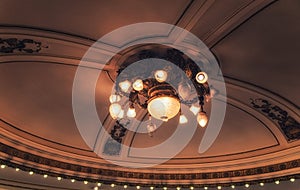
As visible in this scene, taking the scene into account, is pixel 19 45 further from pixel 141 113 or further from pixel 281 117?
pixel 281 117

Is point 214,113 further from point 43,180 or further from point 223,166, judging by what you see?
point 43,180

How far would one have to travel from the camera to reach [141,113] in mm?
6469

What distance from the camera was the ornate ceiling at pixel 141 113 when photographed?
13.3 feet

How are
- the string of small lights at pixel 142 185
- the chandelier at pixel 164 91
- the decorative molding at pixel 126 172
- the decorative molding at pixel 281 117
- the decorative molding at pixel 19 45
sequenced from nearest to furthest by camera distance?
the chandelier at pixel 164 91 → the decorative molding at pixel 19 45 → the decorative molding at pixel 281 117 → the decorative molding at pixel 126 172 → the string of small lights at pixel 142 185

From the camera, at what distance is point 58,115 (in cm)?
634

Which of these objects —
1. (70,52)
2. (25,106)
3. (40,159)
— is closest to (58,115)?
(25,106)

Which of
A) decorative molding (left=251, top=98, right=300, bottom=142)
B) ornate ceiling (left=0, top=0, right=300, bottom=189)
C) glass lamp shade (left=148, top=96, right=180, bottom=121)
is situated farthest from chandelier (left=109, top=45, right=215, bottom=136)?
decorative molding (left=251, top=98, right=300, bottom=142)

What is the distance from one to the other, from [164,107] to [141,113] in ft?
7.75

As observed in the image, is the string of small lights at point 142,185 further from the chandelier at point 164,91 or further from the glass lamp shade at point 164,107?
the glass lamp shade at point 164,107

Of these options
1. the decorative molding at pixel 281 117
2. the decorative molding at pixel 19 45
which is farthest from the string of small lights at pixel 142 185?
the decorative molding at pixel 19 45

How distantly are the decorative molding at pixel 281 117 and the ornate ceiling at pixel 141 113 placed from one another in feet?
0.06

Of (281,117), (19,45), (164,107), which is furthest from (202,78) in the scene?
(281,117)

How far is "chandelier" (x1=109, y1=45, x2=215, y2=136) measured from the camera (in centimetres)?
422

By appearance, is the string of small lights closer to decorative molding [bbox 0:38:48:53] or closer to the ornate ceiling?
the ornate ceiling
